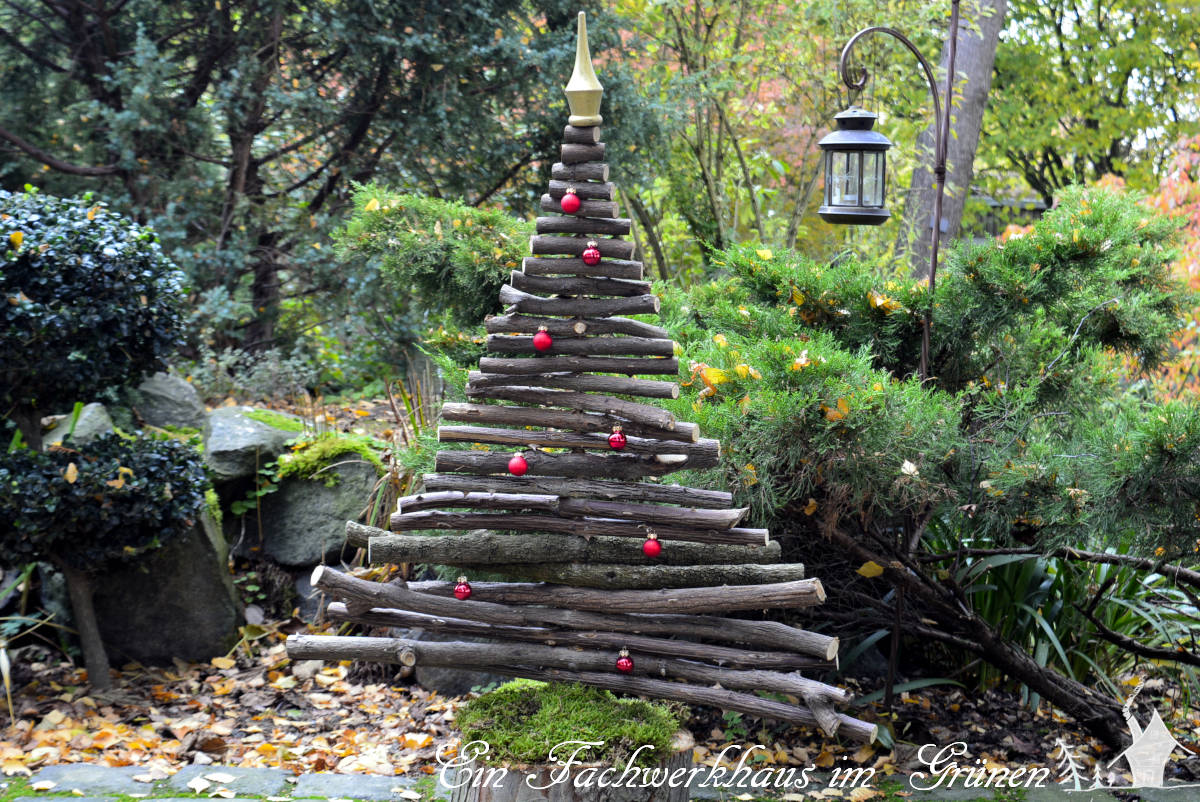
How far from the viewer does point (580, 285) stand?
2965 millimetres

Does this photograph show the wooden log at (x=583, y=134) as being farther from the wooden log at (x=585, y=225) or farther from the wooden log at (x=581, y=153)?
the wooden log at (x=585, y=225)

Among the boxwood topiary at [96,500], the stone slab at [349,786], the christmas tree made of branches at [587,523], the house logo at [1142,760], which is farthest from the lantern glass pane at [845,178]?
the boxwood topiary at [96,500]

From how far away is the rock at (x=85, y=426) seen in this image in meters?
5.14

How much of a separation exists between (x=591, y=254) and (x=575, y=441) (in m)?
0.58

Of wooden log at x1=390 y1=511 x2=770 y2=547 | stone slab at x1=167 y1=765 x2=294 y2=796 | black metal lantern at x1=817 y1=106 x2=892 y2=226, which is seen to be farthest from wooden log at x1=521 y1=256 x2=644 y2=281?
stone slab at x1=167 y1=765 x2=294 y2=796

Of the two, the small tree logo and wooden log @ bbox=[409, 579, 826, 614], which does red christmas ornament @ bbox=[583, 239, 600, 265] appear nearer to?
wooden log @ bbox=[409, 579, 826, 614]

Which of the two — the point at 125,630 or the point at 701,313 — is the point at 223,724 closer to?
the point at 125,630

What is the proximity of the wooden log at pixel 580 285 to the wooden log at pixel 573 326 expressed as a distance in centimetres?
8

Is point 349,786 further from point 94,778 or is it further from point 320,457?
point 320,457

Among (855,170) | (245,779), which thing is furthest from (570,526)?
(855,170)

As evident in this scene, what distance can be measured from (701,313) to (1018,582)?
1.93m

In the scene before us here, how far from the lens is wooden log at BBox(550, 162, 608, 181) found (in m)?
2.97

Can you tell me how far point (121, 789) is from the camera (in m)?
3.64

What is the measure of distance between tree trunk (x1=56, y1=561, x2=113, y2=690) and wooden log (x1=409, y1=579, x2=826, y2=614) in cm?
237
